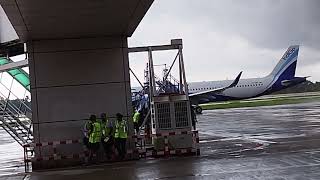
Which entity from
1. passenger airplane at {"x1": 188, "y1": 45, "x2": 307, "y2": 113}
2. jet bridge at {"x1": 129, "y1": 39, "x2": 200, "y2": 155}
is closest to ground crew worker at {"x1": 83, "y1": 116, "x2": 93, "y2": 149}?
jet bridge at {"x1": 129, "y1": 39, "x2": 200, "y2": 155}

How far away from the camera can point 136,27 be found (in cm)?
1521

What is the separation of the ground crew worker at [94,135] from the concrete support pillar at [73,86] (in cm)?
61

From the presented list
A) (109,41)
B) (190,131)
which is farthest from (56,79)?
(190,131)

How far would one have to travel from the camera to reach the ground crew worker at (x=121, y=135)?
15.6 meters

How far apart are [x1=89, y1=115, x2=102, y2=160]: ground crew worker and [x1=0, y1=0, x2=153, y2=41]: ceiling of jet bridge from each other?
2.64 metres

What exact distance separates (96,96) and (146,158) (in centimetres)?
246

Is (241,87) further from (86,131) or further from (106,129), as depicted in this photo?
(86,131)

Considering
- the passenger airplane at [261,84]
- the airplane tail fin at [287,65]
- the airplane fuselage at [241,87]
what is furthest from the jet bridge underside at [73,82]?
the airplane tail fin at [287,65]

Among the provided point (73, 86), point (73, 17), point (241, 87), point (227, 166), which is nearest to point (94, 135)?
point (73, 86)

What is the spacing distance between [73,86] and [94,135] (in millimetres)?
1725

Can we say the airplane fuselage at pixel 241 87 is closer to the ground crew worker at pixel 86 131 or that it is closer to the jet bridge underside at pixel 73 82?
the jet bridge underside at pixel 73 82

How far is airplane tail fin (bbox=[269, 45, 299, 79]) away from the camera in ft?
202

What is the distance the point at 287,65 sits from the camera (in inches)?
2445

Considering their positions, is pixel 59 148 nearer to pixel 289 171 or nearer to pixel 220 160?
pixel 220 160
